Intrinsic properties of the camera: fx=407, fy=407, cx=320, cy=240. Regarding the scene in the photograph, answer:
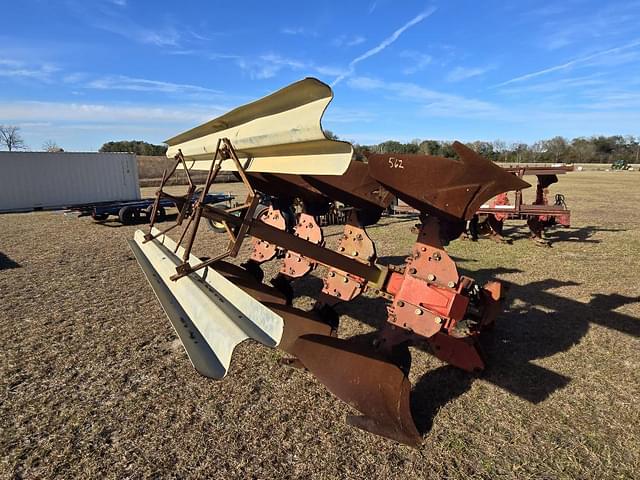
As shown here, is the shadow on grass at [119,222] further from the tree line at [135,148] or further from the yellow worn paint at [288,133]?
the tree line at [135,148]

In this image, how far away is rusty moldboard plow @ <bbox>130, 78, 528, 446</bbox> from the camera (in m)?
2.04

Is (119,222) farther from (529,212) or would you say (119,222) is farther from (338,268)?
(338,268)

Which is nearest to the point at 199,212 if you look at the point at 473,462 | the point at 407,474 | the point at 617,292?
the point at 407,474

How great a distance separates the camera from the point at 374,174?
294 centimetres

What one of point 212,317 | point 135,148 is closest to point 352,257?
point 212,317

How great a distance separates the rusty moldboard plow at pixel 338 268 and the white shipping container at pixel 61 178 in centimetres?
1622

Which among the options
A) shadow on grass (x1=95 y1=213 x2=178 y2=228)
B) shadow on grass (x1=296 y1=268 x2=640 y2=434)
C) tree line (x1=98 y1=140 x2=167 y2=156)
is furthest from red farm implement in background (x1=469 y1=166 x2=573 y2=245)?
tree line (x1=98 y1=140 x2=167 y2=156)

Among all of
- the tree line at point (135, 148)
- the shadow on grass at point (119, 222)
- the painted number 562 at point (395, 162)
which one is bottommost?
the shadow on grass at point (119, 222)

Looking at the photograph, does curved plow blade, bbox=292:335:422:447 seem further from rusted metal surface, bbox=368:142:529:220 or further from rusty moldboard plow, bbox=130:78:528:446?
rusted metal surface, bbox=368:142:529:220

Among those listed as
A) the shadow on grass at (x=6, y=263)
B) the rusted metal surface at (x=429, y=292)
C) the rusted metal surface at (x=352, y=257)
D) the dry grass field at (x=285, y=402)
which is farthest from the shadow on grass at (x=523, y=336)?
the shadow on grass at (x=6, y=263)

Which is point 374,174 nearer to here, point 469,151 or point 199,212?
point 469,151

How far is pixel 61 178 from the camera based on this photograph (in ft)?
55.9

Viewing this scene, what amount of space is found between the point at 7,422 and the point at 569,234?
476 inches

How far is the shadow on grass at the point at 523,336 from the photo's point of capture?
335cm
